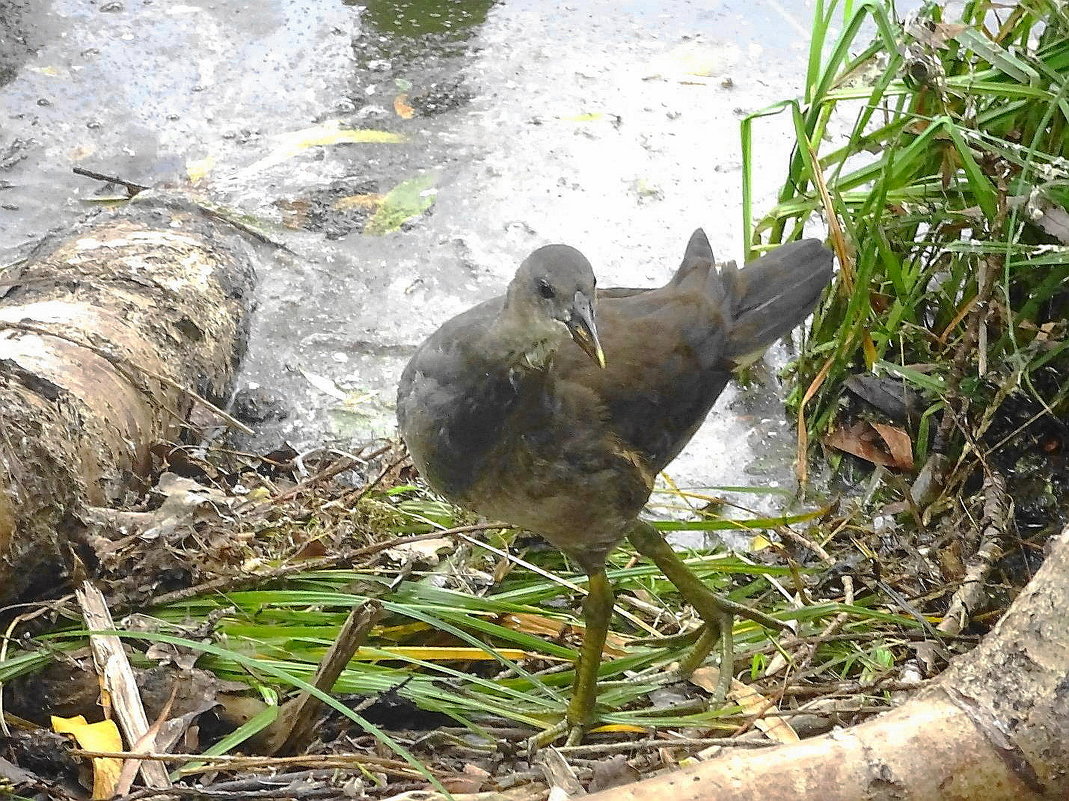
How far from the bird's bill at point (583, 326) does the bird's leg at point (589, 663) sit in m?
0.68

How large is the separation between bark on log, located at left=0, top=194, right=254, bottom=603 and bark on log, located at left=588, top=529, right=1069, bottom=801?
1.54m

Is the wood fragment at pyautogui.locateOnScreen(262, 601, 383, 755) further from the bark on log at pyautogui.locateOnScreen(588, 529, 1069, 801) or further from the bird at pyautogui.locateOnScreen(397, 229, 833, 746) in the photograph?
the bark on log at pyautogui.locateOnScreen(588, 529, 1069, 801)

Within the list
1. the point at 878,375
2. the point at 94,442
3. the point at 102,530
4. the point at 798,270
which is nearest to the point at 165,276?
the point at 94,442

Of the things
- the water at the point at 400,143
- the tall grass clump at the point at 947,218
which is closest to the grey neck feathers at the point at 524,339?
the tall grass clump at the point at 947,218

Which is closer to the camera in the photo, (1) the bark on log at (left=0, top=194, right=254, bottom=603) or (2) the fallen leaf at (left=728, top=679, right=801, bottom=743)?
(2) the fallen leaf at (left=728, top=679, right=801, bottom=743)

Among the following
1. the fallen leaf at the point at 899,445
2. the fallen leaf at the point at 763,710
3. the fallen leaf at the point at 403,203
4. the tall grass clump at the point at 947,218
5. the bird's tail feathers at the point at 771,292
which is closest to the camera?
the fallen leaf at the point at 763,710

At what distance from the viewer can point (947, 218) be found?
117 inches

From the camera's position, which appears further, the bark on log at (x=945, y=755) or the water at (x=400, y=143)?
the water at (x=400, y=143)

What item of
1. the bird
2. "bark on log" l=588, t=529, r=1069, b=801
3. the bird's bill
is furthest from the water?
"bark on log" l=588, t=529, r=1069, b=801

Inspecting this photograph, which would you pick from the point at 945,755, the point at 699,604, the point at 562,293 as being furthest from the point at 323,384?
the point at 945,755

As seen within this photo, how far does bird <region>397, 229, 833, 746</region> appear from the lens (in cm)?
207

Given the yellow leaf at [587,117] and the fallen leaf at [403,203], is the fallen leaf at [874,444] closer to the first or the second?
the fallen leaf at [403,203]

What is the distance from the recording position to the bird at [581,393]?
2074 mm

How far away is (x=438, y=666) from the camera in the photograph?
7.78ft
